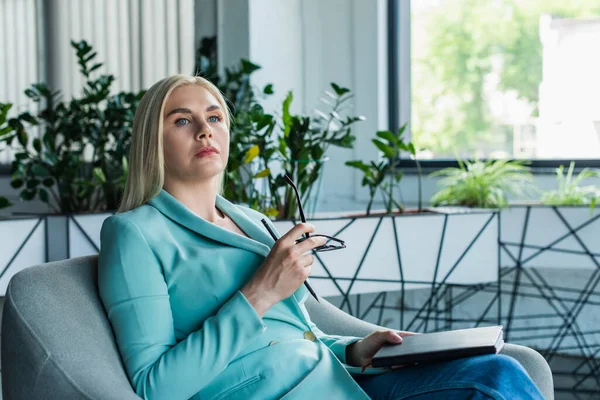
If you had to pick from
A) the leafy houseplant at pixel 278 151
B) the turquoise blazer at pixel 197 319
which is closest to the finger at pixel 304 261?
the turquoise blazer at pixel 197 319

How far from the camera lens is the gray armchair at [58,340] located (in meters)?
1.24

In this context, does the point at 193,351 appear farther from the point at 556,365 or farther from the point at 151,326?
the point at 556,365

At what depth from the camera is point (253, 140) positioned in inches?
112

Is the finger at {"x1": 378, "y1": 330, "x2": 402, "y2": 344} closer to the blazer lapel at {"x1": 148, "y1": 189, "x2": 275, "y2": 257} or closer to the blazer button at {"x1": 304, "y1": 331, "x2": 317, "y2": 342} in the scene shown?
the blazer button at {"x1": 304, "y1": 331, "x2": 317, "y2": 342}

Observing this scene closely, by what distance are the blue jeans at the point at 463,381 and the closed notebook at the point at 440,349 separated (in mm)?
25

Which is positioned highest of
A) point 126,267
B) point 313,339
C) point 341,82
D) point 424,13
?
point 424,13

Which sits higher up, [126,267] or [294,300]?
[126,267]

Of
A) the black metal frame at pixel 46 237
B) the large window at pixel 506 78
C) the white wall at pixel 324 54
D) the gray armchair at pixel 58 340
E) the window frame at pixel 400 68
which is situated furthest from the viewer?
the window frame at pixel 400 68

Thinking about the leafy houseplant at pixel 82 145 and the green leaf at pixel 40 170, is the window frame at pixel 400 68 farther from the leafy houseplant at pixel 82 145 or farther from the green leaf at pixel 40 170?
the green leaf at pixel 40 170

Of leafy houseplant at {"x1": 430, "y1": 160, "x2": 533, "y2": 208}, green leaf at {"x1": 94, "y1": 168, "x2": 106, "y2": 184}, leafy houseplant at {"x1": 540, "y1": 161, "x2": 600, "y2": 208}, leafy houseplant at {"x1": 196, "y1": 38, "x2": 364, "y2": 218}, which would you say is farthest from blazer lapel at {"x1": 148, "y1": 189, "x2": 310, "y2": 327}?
leafy houseplant at {"x1": 540, "y1": 161, "x2": 600, "y2": 208}

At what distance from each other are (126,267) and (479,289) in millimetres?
2404

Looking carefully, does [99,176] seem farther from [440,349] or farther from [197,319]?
[440,349]

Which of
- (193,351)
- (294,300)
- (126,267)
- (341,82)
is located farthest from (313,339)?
(341,82)

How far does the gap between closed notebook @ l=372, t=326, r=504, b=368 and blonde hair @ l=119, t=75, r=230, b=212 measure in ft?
1.81
